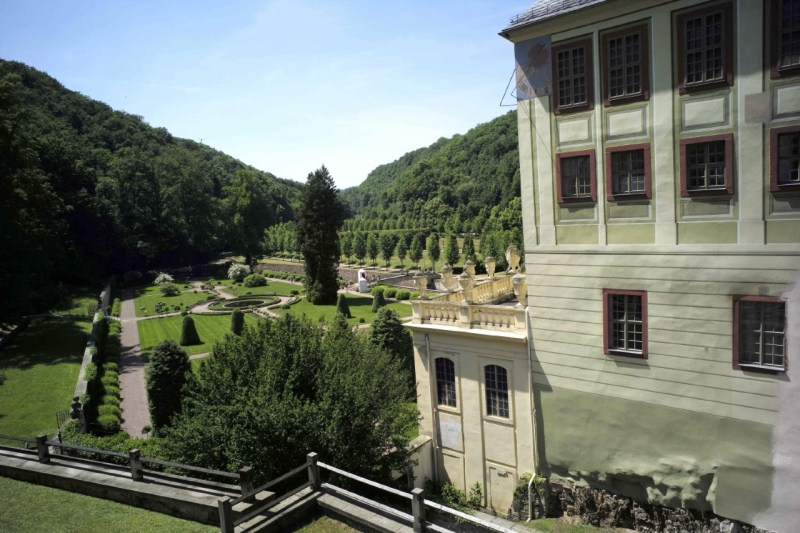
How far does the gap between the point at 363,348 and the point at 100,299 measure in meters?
55.4

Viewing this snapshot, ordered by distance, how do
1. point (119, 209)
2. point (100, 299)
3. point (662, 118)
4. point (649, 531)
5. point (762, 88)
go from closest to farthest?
point (762, 88)
point (662, 118)
point (649, 531)
point (100, 299)
point (119, 209)

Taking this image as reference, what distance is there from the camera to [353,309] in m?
54.3

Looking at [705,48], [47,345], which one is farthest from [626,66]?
[47,345]

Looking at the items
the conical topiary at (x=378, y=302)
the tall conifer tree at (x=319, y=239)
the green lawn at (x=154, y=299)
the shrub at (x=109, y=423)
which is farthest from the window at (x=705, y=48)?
the green lawn at (x=154, y=299)

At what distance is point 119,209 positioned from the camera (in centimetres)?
8400

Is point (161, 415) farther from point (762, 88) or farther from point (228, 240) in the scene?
point (228, 240)

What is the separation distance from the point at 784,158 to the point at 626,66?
4.48 metres

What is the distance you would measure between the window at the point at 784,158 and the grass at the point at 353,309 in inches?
1427

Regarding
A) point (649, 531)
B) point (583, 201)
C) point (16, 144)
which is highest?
point (16, 144)

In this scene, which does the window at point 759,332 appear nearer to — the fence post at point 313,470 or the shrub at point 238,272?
the fence post at point 313,470

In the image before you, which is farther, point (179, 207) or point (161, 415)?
point (179, 207)

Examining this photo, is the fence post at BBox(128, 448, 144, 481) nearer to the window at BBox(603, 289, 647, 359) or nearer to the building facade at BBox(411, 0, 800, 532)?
the building facade at BBox(411, 0, 800, 532)

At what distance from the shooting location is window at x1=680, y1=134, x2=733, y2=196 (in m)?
12.6

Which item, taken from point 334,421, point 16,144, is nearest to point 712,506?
point 334,421
